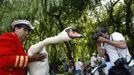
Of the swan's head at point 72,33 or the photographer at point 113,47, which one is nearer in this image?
the swan's head at point 72,33

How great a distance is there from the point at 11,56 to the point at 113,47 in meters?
2.17

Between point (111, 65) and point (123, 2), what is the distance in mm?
20309

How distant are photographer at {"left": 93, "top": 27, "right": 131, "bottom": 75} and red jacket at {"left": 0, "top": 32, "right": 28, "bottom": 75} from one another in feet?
5.87

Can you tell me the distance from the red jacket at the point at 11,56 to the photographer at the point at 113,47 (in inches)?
70.5

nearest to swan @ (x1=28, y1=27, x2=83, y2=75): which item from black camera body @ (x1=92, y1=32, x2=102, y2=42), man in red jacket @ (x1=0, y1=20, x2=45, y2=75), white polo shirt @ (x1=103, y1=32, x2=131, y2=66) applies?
man in red jacket @ (x1=0, y1=20, x2=45, y2=75)

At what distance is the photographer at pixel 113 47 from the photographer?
583 cm

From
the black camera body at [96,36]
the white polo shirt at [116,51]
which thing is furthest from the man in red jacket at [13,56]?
the white polo shirt at [116,51]

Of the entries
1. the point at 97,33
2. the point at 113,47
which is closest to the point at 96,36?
the point at 97,33

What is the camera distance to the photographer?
5.83m

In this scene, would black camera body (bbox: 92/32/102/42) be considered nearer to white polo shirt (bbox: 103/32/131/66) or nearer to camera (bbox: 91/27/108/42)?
camera (bbox: 91/27/108/42)

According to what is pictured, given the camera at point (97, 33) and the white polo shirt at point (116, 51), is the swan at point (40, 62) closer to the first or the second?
the camera at point (97, 33)

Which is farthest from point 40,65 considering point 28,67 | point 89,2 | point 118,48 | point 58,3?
point 89,2

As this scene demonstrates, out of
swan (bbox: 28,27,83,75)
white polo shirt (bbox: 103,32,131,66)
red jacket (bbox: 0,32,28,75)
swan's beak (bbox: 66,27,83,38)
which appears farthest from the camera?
white polo shirt (bbox: 103,32,131,66)

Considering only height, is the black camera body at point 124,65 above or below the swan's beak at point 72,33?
below
